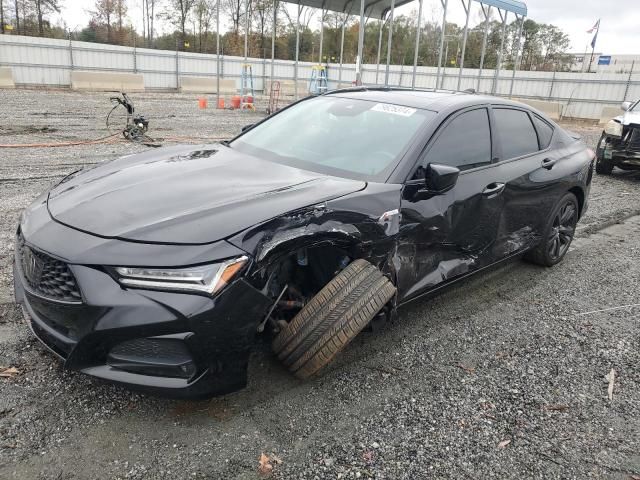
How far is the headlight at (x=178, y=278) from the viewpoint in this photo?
2182mm

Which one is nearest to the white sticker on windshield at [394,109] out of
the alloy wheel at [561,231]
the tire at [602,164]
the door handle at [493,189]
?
the door handle at [493,189]

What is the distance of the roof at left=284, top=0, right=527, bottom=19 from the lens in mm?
18156

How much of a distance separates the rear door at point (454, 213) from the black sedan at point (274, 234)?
14mm

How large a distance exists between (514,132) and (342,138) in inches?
66.2

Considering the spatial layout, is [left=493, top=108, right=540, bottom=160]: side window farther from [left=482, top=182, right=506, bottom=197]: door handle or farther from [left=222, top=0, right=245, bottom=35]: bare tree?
[left=222, top=0, right=245, bottom=35]: bare tree

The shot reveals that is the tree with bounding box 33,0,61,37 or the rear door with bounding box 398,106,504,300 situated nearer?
the rear door with bounding box 398,106,504,300

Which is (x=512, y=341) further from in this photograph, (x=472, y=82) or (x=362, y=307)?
(x=472, y=82)

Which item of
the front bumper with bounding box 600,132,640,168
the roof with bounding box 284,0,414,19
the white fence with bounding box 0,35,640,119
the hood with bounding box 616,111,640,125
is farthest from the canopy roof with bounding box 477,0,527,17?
the front bumper with bounding box 600,132,640,168

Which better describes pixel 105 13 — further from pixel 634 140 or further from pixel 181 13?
pixel 634 140

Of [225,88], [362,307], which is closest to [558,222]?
[362,307]

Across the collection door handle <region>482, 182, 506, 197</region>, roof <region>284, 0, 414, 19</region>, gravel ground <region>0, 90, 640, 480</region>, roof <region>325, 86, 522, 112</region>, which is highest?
roof <region>284, 0, 414, 19</region>

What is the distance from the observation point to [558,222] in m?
4.95

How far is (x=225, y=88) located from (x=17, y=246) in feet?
90.2

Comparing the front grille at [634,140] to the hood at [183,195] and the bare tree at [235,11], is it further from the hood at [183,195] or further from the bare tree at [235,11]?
the bare tree at [235,11]
